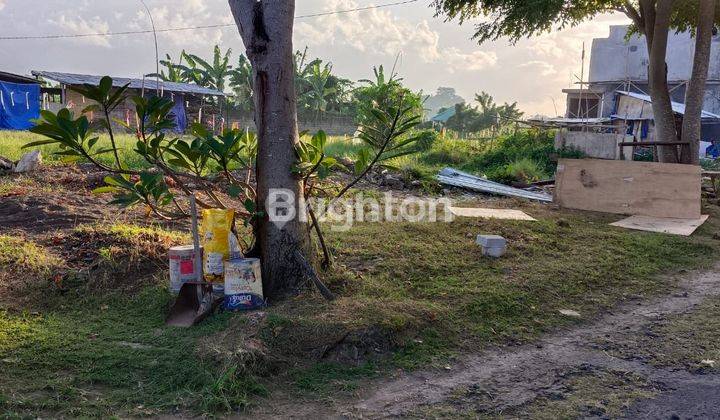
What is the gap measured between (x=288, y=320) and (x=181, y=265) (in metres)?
1.01

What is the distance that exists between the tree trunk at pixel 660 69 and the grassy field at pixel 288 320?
Result: 5.50m

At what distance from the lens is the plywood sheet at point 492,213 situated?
24.1 ft

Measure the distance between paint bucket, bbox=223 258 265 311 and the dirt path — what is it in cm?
107

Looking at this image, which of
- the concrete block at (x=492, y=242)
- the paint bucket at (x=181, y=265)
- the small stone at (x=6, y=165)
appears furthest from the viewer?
the small stone at (x=6, y=165)

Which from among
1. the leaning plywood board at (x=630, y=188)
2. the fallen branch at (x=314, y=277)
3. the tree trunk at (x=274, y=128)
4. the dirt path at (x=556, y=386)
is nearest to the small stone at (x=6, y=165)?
the tree trunk at (x=274, y=128)

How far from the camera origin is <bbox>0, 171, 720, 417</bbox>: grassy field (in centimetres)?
279

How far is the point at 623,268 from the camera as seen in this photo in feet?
17.5

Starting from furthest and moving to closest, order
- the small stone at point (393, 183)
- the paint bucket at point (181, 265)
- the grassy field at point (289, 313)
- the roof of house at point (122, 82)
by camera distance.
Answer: the roof of house at point (122, 82)
the small stone at point (393, 183)
the paint bucket at point (181, 265)
the grassy field at point (289, 313)

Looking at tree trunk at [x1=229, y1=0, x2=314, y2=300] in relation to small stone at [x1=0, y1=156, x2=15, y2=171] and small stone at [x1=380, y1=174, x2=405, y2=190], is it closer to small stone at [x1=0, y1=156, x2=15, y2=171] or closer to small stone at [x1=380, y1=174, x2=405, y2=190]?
small stone at [x1=0, y1=156, x2=15, y2=171]

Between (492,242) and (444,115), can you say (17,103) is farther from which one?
(444,115)

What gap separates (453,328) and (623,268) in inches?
99.0

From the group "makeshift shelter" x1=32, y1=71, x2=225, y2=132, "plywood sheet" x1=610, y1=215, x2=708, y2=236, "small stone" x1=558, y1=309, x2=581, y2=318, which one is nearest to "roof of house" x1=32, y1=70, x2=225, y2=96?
"makeshift shelter" x1=32, y1=71, x2=225, y2=132

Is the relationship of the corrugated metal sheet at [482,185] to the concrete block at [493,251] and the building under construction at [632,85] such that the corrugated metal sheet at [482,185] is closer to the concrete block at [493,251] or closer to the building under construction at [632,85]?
the concrete block at [493,251]

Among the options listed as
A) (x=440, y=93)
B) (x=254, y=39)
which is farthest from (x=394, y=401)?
(x=440, y=93)
